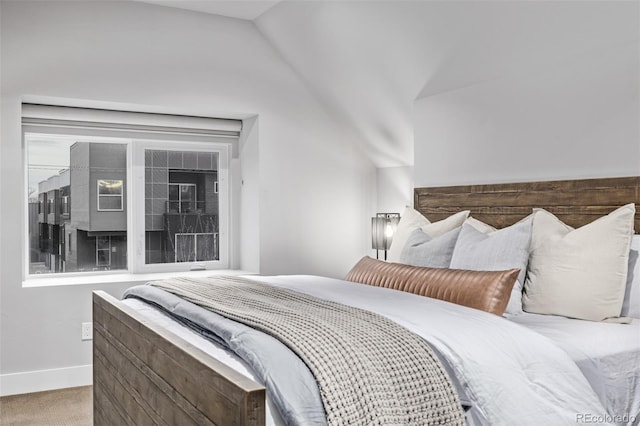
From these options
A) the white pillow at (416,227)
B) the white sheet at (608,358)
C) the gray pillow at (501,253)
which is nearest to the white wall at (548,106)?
the white pillow at (416,227)

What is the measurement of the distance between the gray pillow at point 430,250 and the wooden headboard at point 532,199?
445mm

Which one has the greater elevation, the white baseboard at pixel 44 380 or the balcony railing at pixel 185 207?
the balcony railing at pixel 185 207

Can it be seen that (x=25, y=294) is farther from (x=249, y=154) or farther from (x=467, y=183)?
(x=467, y=183)

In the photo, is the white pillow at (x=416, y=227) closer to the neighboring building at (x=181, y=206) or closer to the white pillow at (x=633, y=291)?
the white pillow at (x=633, y=291)

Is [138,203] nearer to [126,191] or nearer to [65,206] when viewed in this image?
[126,191]

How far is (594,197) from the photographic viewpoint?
2.90 meters

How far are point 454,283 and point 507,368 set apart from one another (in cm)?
64

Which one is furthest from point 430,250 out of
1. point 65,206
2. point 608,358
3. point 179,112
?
point 65,206

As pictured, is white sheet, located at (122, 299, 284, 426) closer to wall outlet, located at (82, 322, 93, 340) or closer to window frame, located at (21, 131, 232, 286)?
wall outlet, located at (82, 322, 93, 340)

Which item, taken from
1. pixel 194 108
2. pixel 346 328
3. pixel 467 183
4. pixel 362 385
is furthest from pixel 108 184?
pixel 362 385

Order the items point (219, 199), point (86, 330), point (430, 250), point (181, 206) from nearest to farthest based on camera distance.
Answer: point (430, 250), point (86, 330), point (181, 206), point (219, 199)

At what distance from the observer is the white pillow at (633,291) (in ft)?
8.09

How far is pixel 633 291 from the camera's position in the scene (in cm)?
248

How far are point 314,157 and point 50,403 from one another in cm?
253
